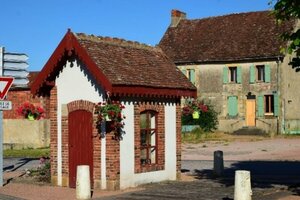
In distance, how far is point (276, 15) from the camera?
41.7 ft

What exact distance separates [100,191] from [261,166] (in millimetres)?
9027

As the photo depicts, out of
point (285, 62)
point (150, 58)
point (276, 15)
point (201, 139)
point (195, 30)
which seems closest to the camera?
point (276, 15)

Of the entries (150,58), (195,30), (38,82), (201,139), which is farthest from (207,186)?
(195,30)

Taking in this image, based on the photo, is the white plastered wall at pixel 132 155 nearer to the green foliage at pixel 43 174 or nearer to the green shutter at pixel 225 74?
the green foliage at pixel 43 174

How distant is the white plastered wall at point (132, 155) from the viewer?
14883mm

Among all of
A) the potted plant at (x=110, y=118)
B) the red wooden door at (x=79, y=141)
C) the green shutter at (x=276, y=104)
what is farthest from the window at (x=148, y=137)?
the green shutter at (x=276, y=104)

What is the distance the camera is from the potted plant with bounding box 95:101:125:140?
46.2ft

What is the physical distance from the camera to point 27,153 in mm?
29703

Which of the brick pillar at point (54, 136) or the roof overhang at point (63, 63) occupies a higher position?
the roof overhang at point (63, 63)

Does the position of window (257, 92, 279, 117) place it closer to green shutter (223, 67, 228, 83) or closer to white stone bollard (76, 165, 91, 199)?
green shutter (223, 67, 228, 83)

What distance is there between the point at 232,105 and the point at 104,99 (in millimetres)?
33363

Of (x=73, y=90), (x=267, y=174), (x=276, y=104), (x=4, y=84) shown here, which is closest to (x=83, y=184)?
(x=73, y=90)

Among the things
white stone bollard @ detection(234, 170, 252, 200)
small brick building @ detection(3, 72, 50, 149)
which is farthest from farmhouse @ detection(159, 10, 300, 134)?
white stone bollard @ detection(234, 170, 252, 200)

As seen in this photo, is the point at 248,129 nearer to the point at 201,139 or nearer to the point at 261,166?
the point at 201,139
